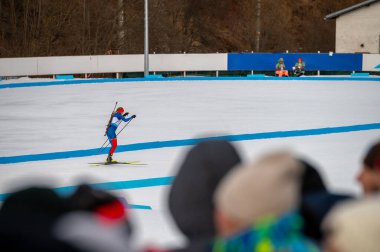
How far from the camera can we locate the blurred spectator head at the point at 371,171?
1.59 meters

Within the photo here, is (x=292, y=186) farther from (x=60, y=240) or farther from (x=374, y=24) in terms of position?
(x=374, y=24)

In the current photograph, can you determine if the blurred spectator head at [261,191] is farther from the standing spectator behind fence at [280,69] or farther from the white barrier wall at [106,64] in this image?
the standing spectator behind fence at [280,69]

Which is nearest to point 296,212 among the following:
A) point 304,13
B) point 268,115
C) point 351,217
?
point 351,217

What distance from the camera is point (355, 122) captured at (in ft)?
49.4

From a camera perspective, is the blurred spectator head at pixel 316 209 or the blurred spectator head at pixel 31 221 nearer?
the blurred spectator head at pixel 31 221

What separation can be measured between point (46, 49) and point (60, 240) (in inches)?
1486

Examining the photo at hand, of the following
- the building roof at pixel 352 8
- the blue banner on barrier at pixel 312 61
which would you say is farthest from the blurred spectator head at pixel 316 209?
the building roof at pixel 352 8

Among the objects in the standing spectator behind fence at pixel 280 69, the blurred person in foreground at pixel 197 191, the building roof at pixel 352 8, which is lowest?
the standing spectator behind fence at pixel 280 69

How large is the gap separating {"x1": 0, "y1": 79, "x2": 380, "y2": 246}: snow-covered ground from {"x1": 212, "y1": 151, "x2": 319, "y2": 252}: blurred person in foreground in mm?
1798

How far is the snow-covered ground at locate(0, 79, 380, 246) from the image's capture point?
8.74 metres

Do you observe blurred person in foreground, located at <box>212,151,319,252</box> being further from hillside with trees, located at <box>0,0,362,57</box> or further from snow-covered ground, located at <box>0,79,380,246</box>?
hillside with trees, located at <box>0,0,362,57</box>

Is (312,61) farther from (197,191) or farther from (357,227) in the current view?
(357,227)

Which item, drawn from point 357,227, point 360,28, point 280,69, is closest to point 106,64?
point 280,69

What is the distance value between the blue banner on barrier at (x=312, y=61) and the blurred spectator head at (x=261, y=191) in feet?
107
